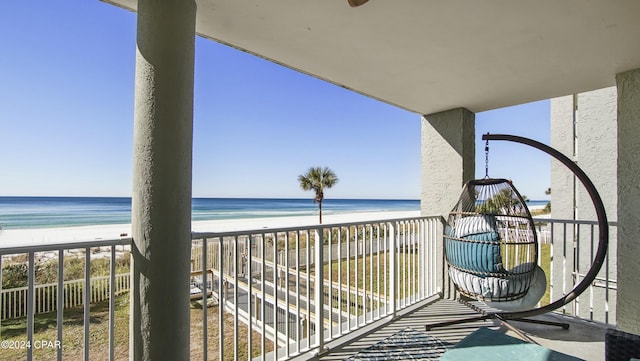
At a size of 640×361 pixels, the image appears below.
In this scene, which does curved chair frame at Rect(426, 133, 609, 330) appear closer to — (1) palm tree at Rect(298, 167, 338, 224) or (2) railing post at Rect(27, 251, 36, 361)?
(2) railing post at Rect(27, 251, 36, 361)

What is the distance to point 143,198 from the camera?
136cm

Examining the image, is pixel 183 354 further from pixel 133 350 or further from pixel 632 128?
pixel 632 128

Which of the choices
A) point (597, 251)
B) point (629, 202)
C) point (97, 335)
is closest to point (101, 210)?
point (97, 335)

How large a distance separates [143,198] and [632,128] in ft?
12.2

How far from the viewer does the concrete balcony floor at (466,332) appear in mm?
2453

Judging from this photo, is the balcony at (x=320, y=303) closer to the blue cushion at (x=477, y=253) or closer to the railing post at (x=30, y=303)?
the railing post at (x=30, y=303)

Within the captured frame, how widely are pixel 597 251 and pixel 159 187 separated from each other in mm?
3364

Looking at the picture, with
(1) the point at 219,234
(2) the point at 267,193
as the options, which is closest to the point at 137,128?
(1) the point at 219,234

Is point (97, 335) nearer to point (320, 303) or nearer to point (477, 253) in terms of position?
point (320, 303)

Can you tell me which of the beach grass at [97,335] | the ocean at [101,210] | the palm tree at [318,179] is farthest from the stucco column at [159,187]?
the ocean at [101,210]

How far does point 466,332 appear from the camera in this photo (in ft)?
9.05

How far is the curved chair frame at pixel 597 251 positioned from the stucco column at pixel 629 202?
0.55 feet

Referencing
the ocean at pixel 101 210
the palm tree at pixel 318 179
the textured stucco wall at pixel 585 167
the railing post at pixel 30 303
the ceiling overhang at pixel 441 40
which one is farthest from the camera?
the ocean at pixel 101 210

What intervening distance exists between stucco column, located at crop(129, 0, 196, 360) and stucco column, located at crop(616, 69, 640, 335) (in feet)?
11.3
